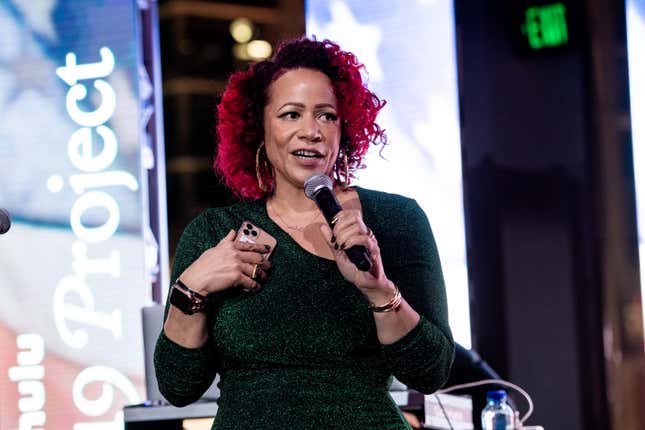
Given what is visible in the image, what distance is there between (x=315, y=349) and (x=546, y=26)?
3.09 meters

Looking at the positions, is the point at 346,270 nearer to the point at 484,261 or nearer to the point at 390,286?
the point at 390,286

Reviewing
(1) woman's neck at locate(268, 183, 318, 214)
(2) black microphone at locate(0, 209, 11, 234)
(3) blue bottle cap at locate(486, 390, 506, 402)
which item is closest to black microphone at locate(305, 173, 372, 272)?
(1) woman's neck at locate(268, 183, 318, 214)

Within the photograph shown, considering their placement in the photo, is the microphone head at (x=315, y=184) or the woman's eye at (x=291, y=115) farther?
the woman's eye at (x=291, y=115)

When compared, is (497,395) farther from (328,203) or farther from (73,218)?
(73,218)

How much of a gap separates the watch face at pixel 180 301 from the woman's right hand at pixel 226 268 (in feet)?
0.06

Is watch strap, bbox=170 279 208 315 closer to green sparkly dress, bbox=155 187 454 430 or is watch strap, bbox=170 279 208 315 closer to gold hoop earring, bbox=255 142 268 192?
green sparkly dress, bbox=155 187 454 430

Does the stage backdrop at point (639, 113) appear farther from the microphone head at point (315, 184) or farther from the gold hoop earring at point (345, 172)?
the microphone head at point (315, 184)

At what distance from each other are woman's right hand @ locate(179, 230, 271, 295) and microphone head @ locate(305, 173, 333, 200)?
0.13 meters

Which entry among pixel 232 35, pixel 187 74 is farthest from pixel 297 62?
pixel 187 74

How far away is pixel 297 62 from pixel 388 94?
257 centimetres

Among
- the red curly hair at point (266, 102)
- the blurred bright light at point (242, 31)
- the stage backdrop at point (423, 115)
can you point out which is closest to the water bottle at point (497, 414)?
the red curly hair at point (266, 102)

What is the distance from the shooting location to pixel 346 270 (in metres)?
1.56

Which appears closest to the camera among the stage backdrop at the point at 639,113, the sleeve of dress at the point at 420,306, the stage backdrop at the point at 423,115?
the sleeve of dress at the point at 420,306

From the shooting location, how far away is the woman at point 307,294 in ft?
5.26
